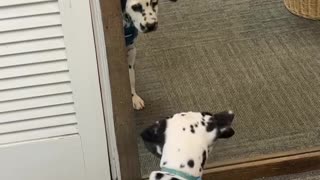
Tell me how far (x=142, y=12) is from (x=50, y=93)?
0.31 metres

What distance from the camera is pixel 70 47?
160 centimetres

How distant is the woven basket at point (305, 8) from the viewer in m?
2.18

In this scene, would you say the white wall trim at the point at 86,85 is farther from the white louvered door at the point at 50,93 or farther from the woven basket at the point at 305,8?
the woven basket at the point at 305,8

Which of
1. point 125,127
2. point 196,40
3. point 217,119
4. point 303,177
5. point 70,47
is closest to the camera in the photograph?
point 217,119

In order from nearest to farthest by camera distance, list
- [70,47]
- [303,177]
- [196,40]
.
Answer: [70,47]
[303,177]
[196,40]

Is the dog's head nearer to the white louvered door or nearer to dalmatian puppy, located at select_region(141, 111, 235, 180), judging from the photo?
the white louvered door

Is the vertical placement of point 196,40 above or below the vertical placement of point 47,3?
below

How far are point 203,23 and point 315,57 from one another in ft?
1.28

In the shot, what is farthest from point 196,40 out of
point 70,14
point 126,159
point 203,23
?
point 70,14

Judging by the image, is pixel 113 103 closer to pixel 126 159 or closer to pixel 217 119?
pixel 126 159

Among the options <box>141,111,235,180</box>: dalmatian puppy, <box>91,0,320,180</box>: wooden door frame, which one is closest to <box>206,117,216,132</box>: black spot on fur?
<box>141,111,235,180</box>: dalmatian puppy

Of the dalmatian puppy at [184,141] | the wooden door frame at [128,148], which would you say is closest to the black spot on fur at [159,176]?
the dalmatian puppy at [184,141]

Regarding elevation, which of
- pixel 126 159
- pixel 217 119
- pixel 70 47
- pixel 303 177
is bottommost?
pixel 303 177

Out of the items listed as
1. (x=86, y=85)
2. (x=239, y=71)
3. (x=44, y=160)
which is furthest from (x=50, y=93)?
(x=239, y=71)
